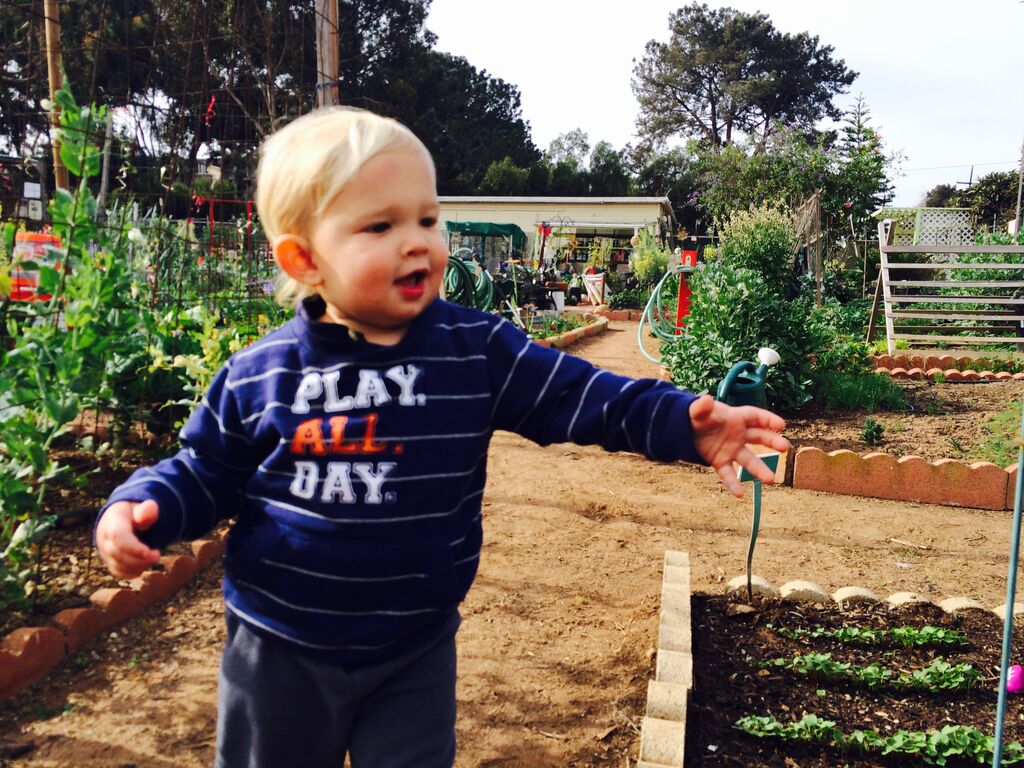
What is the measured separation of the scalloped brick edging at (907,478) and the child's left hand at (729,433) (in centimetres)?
390

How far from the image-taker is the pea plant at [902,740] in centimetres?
203

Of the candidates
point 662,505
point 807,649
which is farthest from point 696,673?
point 662,505

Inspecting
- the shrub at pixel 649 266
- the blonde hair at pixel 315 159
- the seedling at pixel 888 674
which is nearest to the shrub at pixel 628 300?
the shrub at pixel 649 266

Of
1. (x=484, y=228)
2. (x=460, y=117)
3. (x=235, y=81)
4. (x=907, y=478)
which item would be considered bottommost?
(x=907, y=478)

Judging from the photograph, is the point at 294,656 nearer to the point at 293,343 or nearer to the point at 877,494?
the point at 293,343

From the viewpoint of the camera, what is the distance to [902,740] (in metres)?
2.06

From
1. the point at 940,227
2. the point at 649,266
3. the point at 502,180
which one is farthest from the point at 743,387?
the point at 502,180

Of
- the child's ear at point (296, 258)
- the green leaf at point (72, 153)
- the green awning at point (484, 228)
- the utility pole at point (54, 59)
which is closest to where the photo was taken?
the child's ear at point (296, 258)

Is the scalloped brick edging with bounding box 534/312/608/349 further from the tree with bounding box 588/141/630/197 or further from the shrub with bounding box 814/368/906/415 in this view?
the tree with bounding box 588/141/630/197

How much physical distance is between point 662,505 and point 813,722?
256 cm

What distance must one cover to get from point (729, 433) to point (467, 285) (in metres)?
8.53

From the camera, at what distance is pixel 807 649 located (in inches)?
104

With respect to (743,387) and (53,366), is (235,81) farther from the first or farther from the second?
(743,387)

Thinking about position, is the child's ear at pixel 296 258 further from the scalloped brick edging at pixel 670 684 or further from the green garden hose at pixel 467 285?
the green garden hose at pixel 467 285
